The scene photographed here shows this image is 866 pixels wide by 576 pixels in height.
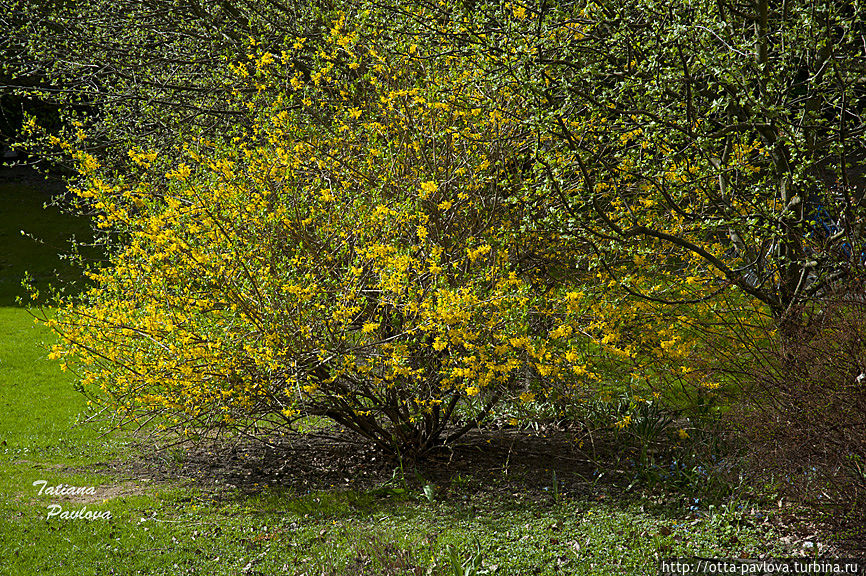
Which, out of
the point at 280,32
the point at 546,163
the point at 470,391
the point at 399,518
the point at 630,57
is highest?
the point at 280,32

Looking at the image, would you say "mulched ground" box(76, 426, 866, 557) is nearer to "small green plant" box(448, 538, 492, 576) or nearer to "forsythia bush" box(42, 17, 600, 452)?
"forsythia bush" box(42, 17, 600, 452)

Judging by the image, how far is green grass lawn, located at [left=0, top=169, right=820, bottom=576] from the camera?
159 inches

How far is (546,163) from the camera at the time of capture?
4371 millimetres

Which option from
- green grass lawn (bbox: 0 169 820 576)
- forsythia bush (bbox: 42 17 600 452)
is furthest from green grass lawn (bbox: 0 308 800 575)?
forsythia bush (bbox: 42 17 600 452)

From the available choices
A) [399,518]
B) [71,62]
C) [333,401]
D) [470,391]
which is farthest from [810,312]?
[71,62]

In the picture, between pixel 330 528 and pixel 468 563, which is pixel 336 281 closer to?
pixel 330 528

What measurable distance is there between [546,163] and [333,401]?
7.41 ft

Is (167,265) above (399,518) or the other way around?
above

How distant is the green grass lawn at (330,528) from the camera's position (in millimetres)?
4051

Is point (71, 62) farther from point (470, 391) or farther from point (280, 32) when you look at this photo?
point (470, 391)

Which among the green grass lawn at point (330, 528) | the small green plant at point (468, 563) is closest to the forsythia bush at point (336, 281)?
the green grass lawn at point (330, 528)
